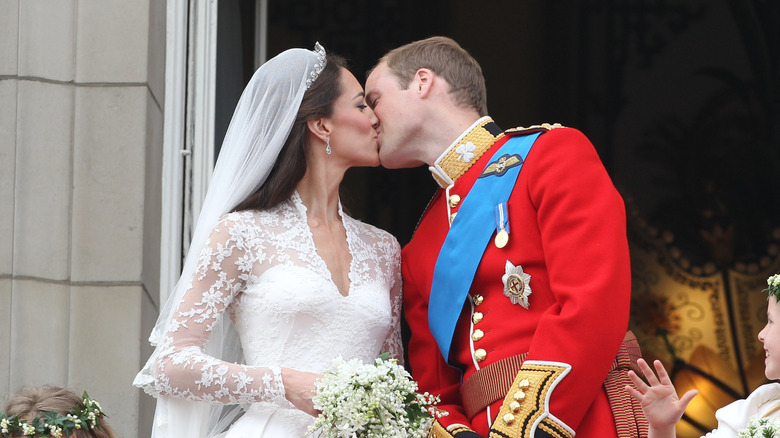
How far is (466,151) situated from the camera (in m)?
4.10

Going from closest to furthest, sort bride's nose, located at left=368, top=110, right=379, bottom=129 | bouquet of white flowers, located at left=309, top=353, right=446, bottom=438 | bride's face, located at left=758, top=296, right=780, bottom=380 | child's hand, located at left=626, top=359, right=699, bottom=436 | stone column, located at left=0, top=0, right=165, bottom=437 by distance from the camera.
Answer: bouquet of white flowers, located at left=309, top=353, right=446, bottom=438 < child's hand, located at left=626, top=359, right=699, bottom=436 < bride's face, located at left=758, top=296, right=780, bottom=380 < bride's nose, located at left=368, top=110, right=379, bottom=129 < stone column, located at left=0, top=0, right=165, bottom=437

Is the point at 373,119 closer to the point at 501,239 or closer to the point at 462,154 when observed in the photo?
the point at 462,154

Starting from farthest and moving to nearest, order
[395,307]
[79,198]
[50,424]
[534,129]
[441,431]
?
[79,198], [395,307], [534,129], [50,424], [441,431]

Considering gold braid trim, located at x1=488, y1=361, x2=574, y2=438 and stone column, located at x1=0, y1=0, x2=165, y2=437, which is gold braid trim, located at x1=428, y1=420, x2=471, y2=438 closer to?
gold braid trim, located at x1=488, y1=361, x2=574, y2=438

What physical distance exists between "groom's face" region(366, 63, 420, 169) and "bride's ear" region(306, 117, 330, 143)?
6.8 inches

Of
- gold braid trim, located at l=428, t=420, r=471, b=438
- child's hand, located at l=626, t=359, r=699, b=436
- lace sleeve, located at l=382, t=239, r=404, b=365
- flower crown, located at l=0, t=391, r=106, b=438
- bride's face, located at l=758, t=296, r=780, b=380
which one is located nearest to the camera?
child's hand, located at l=626, t=359, r=699, b=436

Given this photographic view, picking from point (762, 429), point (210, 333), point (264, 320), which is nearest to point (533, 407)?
point (762, 429)

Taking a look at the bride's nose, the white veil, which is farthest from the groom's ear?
the white veil

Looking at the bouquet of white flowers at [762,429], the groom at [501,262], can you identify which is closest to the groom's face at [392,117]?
the groom at [501,262]

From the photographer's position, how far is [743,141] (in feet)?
24.5

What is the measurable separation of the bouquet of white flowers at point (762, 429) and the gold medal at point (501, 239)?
85cm

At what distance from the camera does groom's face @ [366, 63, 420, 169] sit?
166 inches

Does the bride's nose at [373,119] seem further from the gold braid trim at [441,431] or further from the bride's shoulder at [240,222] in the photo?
the gold braid trim at [441,431]

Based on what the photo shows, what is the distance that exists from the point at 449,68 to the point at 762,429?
1613mm
